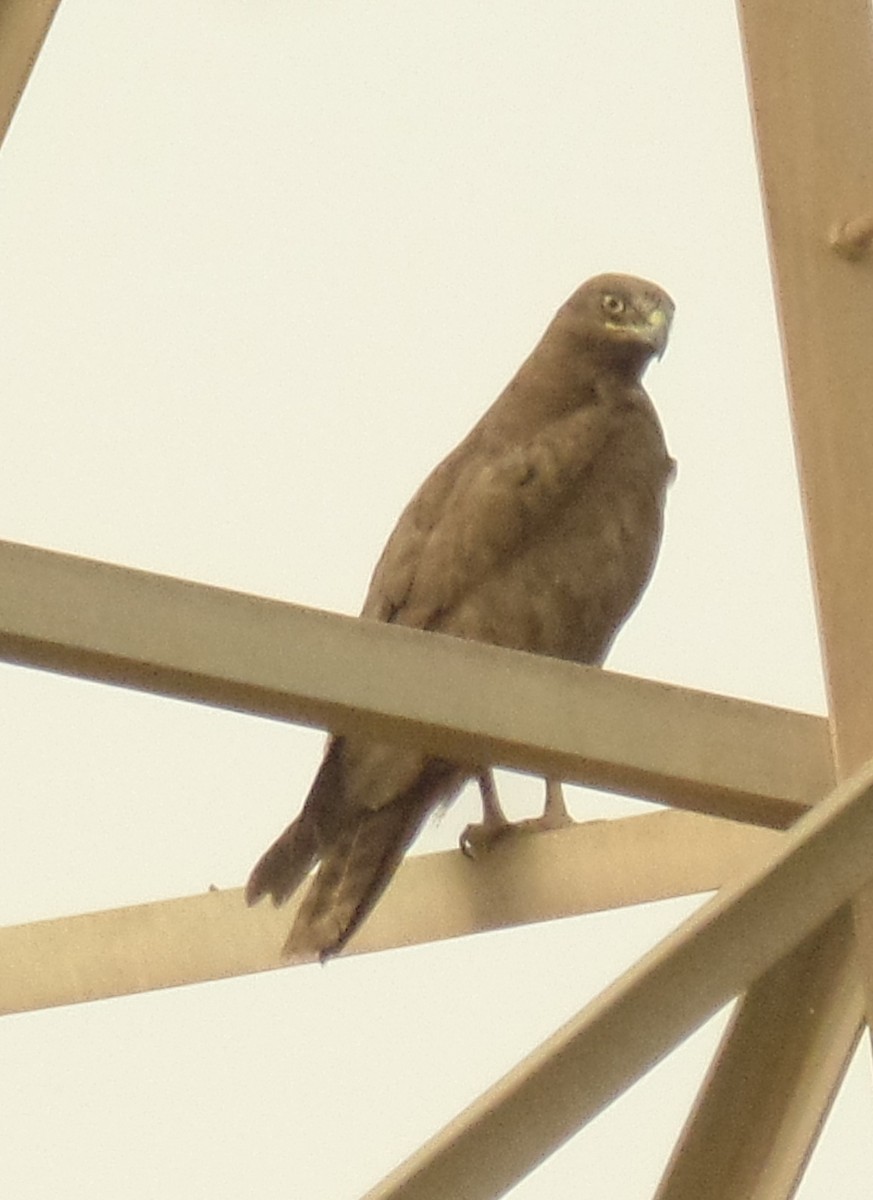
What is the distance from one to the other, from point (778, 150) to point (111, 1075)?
2630 mm

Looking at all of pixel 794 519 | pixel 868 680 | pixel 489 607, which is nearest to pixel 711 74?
pixel 794 519

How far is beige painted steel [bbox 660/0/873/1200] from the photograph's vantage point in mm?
2219

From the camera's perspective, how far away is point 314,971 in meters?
4.62

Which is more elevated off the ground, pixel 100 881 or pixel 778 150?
pixel 778 150

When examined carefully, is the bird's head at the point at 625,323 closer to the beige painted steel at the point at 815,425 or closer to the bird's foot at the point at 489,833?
the bird's foot at the point at 489,833

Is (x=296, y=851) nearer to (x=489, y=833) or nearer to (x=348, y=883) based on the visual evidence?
(x=348, y=883)

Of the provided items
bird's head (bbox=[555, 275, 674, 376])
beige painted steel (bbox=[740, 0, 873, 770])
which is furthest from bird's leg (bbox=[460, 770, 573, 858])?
beige painted steel (bbox=[740, 0, 873, 770])

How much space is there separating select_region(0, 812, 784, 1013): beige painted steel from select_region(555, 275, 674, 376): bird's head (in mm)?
1186

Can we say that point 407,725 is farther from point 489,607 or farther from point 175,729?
point 175,729

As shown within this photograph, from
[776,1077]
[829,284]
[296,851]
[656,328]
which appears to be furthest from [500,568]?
[776,1077]

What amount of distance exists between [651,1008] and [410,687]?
1.15 feet

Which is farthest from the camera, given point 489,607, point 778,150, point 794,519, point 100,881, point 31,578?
point 794,519

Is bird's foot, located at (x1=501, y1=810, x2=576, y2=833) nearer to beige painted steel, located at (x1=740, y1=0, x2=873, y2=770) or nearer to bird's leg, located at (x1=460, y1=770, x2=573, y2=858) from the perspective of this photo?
bird's leg, located at (x1=460, y1=770, x2=573, y2=858)

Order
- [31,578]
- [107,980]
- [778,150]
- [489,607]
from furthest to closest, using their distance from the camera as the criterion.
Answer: [489,607], [107,980], [778,150], [31,578]
